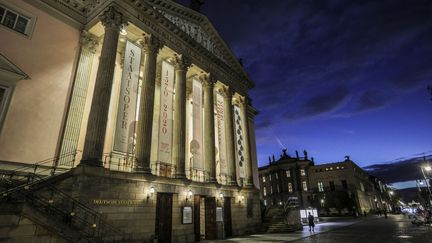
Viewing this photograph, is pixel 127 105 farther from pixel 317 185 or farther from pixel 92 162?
pixel 317 185

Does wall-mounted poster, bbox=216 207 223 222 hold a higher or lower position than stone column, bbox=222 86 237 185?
lower

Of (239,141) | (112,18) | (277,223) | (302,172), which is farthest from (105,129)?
(302,172)

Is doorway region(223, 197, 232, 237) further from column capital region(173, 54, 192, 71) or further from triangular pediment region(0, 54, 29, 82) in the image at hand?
triangular pediment region(0, 54, 29, 82)

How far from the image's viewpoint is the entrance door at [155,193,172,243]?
51.1 feet

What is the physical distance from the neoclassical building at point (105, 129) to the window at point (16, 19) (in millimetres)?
58

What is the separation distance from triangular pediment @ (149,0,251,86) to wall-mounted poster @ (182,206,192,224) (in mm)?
14965

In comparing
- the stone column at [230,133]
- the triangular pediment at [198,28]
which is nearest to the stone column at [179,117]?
the triangular pediment at [198,28]

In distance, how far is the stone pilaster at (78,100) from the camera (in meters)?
15.1

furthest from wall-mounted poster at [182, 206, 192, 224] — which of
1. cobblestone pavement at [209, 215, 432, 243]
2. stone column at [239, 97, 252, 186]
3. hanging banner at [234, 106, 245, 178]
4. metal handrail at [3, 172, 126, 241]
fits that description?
stone column at [239, 97, 252, 186]

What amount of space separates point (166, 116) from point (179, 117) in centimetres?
167

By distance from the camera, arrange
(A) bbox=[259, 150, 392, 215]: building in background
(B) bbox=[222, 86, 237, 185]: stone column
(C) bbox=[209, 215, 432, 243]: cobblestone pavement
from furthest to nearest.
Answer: (A) bbox=[259, 150, 392, 215]: building in background → (B) bbox=[222, 86, 237, 185]: stone column → (C) bbox=[209, 215, 432, 243]: cobblestone pavement

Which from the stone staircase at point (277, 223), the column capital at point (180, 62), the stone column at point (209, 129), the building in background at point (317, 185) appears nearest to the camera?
the stone column at point (209, 129)

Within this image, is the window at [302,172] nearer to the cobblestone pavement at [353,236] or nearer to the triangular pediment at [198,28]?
the cobblestone pavement at [353,236]

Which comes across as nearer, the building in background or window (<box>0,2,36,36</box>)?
window (<box>0,2,36,36</box>)
